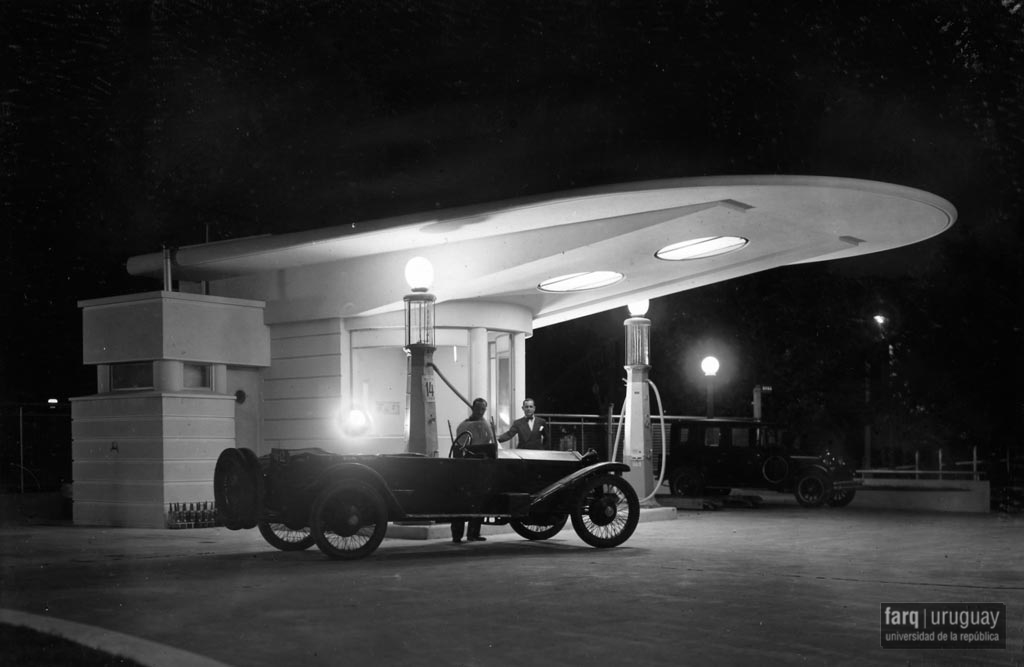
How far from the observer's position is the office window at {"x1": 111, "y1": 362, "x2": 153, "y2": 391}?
16797mm

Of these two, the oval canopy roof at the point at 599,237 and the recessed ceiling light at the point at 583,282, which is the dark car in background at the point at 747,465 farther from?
the recessed ceiling light at the point at 583,282

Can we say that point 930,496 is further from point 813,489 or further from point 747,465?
point 747,465

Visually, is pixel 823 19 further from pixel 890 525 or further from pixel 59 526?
pixel 59 526

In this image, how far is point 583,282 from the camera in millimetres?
18422

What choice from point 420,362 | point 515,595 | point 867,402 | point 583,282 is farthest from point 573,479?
point 867,402

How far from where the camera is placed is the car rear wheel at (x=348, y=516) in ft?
35.7

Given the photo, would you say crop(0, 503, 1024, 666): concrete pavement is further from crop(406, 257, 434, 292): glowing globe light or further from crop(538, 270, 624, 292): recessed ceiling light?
crop(538, 270, 624, 292): recessed ceiling light

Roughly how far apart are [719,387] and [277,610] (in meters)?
25.1

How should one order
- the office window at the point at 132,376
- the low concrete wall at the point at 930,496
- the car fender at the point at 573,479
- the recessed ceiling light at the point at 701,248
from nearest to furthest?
1. the car fender at the point at 573,479
2. the recessed ceiling light at the point at 701,248
3. the office window at the point at 132,376
4. the low concrete wall at the point at 930,496

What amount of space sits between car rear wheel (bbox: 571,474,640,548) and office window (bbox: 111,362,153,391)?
7.40 metres

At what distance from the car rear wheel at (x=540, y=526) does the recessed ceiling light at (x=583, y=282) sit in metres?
5.10

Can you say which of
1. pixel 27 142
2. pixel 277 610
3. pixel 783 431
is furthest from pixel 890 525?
pixel 27 142
